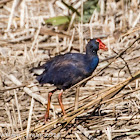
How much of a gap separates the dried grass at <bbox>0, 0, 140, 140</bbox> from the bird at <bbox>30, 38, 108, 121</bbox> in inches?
9.1

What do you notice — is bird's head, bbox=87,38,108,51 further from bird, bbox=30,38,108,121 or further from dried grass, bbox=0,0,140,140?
dried grass, bbox=0,0,140,140

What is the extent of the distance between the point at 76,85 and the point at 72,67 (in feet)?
2.78

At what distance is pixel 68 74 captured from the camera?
4758mm

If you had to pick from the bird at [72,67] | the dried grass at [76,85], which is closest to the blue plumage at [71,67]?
the bird at [72,67]

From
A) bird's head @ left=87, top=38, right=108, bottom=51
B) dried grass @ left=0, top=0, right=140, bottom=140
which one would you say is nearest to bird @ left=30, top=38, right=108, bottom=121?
bird's head @ left=87, top=38, right=108, bottom=51

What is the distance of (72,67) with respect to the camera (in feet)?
15.5

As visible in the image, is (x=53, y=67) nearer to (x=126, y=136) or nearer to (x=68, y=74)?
(x=68, y=74)

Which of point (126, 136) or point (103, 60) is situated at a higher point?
point (103, 60)

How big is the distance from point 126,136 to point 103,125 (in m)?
0.37

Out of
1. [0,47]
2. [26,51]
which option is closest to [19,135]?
[26,51]

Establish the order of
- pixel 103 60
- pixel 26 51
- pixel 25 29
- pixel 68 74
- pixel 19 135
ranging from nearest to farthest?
pixel 19 135 → pixel 68 74 → pixel 103 60 → pixel 26 51 → pixel 25 29

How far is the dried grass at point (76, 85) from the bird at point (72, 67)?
0.76 feet

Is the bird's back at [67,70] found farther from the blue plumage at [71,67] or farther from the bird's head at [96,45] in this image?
the bird's head at [96,45]

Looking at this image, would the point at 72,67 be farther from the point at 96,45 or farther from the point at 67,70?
the point at 96,45
